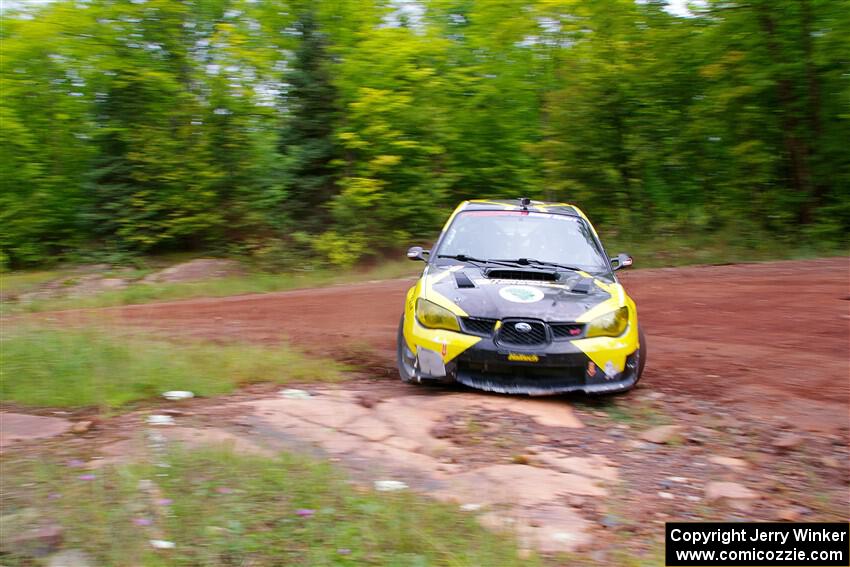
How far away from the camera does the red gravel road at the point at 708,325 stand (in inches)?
270

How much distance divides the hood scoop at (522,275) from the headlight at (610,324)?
71 cm

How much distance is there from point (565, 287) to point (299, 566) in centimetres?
394

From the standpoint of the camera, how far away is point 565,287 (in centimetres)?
660

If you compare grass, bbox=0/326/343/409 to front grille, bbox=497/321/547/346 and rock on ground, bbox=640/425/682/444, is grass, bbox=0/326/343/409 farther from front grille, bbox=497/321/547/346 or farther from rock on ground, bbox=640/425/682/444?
rock on ground, bbox=640/425/682/444

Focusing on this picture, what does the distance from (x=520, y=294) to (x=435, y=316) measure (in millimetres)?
764

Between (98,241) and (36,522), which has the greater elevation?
(36,522)

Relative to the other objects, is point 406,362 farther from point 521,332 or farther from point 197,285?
point 197,285

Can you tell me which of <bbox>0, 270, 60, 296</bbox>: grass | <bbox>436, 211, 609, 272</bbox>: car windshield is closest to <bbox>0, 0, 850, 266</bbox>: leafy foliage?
<bbox>0, 270, 60, 296</bbox>: grass

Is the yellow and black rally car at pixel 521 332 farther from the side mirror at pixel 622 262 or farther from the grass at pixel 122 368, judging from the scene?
the grass at pixel 122 368

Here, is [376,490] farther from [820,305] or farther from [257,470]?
[820,305]

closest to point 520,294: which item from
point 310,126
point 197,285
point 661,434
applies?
point 661,434

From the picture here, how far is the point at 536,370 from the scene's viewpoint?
6059 mm

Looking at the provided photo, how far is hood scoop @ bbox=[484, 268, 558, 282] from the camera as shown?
6.78 metres

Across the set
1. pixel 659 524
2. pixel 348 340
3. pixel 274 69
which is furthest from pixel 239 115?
pixel 659 524
